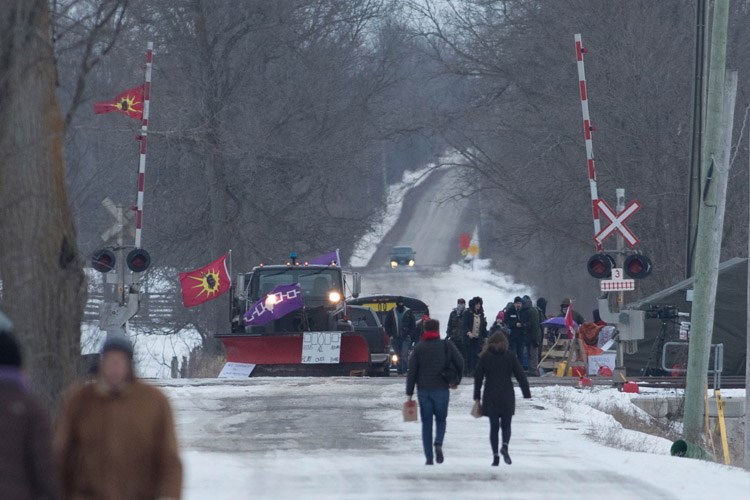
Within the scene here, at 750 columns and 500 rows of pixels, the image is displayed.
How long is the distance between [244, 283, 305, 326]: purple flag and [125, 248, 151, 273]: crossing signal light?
3041 mm

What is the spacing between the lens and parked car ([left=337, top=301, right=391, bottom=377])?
28.0 m

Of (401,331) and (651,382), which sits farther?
(401,331)

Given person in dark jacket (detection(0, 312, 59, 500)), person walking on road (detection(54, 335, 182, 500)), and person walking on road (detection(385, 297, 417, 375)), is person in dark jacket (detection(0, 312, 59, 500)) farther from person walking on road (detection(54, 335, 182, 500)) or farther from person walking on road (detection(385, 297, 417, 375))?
person walking on road (detection(385, 297, 417, 375))

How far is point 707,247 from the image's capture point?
1717cm

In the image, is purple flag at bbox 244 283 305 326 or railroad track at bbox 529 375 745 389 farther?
purple flag at bbox 244 283 305 326

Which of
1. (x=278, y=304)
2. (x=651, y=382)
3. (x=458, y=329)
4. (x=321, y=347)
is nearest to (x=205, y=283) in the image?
(x=278, y=304)

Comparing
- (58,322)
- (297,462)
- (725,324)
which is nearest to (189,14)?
(725,324)

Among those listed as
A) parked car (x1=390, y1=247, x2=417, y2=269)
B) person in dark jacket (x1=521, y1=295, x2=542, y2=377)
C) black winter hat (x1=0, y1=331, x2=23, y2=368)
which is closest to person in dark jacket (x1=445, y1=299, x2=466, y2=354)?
person in dark jacket (x1=521, y1=295, x2=542, y2=377)

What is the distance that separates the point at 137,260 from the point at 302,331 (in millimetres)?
4082

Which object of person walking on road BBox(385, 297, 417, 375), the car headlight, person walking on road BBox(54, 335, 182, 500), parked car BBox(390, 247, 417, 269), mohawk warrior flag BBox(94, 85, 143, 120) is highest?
parked car BBox(390, 247, 417, 269)

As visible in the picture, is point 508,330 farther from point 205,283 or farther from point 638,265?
point 638,265

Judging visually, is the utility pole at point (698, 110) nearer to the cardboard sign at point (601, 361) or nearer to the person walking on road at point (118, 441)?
the cardboard sign at point (601, 361)

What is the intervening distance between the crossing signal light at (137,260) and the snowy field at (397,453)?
2322mm

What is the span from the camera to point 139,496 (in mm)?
6281
